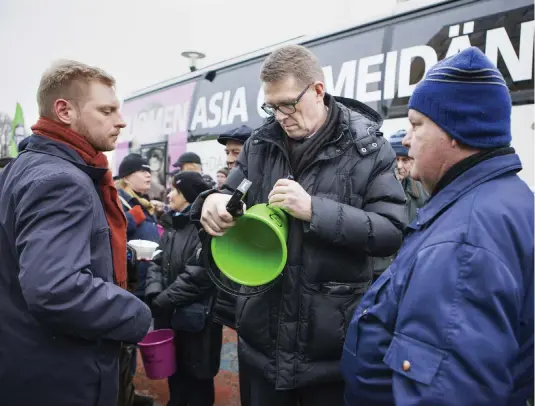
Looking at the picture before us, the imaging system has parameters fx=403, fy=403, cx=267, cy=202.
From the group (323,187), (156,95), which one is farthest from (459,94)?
(156,95)

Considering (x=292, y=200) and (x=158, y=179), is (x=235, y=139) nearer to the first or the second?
(x=292, y=200)

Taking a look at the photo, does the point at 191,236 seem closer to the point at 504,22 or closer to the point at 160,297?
the point at 160,297

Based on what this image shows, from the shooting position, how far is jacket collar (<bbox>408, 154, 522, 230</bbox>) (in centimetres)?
99

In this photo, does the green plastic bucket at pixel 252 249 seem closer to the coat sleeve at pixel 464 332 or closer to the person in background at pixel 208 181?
the coat sleeve at pixel 464 332

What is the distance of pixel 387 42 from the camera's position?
374 cm

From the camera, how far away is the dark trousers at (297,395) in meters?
1.62

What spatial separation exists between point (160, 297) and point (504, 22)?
3171 millimetres

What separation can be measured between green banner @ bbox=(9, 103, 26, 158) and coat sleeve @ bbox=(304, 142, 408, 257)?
33.9ft

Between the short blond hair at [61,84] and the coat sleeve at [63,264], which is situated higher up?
the short blond hair at [61,84]

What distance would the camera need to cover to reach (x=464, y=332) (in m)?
0.84

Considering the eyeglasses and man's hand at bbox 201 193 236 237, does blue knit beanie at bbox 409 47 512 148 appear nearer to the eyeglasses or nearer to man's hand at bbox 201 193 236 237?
the eyeglasses

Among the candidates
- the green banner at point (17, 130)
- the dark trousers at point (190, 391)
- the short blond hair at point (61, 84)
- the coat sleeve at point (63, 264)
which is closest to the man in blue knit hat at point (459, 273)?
the coat sleeve at point (63, 264)

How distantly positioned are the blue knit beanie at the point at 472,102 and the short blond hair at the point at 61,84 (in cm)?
131

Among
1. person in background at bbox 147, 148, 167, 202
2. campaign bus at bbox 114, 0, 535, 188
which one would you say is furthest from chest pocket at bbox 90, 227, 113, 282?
person in background at bbox 147, 148, 167, 202
